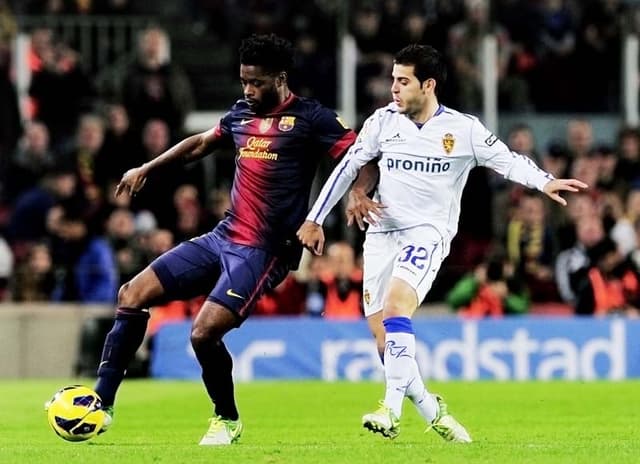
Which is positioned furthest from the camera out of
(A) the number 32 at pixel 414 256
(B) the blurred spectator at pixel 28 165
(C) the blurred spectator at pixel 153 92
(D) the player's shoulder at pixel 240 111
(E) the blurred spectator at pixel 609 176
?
(C) the blurred spectator at pixel 153 92

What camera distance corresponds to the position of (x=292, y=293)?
69.1 feet

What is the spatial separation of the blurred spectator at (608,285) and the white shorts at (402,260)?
9560mm

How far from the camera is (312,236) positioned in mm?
10781

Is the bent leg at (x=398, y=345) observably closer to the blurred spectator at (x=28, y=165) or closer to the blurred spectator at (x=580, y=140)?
the blurred spectator at (x=580, y=140)

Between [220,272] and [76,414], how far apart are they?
1.25 m

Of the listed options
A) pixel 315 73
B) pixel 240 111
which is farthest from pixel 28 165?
pixel 240 111

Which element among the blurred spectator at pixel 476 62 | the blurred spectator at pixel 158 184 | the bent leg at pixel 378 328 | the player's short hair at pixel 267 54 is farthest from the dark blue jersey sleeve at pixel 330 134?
the blurred spectator at pixel 476 62

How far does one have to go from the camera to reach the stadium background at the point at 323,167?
806 inches

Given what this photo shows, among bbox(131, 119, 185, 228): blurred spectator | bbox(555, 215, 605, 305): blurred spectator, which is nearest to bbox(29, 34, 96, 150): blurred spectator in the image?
bbox(131, 119, 185, 228): blurred spectator

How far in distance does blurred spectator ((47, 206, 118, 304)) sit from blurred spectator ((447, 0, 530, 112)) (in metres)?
5.59

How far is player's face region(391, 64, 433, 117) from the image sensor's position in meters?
10.9

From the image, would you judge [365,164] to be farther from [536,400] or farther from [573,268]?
[573,268]

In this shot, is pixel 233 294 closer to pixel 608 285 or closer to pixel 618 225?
pixel 608 285

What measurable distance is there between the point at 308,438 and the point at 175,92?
12.1 metres
